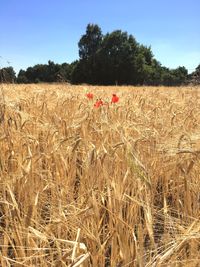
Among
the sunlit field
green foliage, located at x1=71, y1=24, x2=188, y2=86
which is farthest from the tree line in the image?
the sunlit field

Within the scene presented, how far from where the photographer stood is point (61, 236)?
1353mm

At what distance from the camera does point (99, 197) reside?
Answer: 1.41 metres

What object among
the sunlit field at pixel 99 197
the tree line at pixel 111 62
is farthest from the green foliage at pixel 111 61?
the sunlit field at pixel 99 197

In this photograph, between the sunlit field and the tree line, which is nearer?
the sunlit field

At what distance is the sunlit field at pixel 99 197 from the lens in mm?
1106

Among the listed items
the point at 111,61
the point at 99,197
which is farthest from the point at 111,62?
the point at 99,197

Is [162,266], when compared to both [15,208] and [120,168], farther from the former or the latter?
[120,168]

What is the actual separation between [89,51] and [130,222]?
53731 millimetres

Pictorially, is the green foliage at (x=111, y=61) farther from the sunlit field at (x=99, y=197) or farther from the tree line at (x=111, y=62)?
the sunlit field at (x=99, y=197)

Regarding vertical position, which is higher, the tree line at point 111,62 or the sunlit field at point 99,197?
the tree line at point 111,62

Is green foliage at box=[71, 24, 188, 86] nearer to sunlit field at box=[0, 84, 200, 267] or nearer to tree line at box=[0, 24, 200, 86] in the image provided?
tree line at box=[0, 24, 200, 86]

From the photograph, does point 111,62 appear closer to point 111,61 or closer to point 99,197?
point 111,61

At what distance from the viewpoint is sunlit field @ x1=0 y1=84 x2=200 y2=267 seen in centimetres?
111

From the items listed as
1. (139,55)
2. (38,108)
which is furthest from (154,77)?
(38,108)
